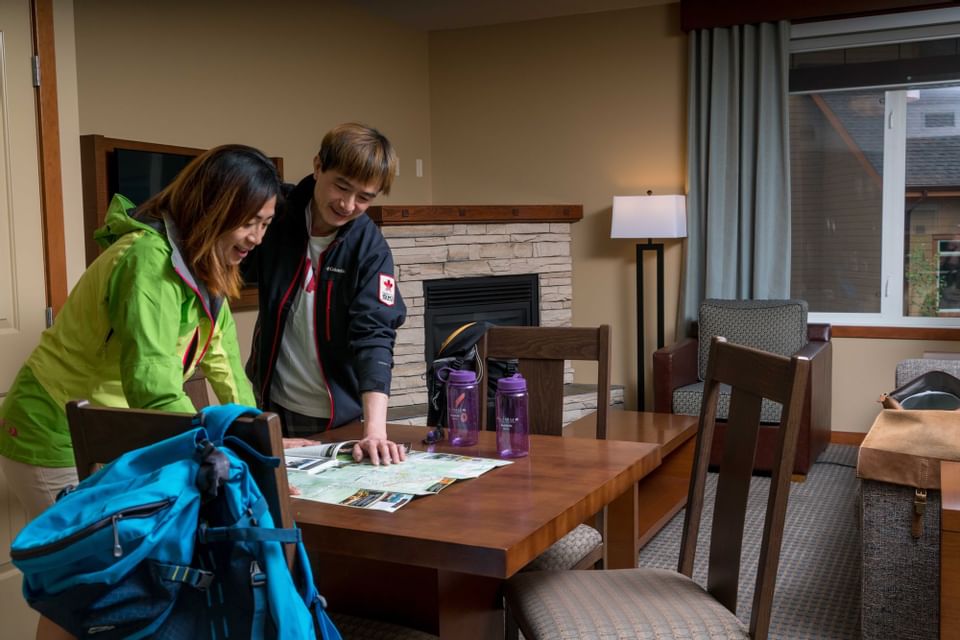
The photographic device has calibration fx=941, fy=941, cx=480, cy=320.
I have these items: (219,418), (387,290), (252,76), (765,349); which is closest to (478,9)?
(252,76)

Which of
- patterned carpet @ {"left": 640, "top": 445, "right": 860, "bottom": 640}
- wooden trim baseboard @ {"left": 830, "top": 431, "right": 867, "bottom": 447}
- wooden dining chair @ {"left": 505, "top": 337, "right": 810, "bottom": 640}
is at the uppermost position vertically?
wooden dining chair @ {"left": 505, "top": 337, "right": 810, "bottom": 640}

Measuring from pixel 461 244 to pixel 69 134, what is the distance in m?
2.86

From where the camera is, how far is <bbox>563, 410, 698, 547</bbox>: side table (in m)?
3.70

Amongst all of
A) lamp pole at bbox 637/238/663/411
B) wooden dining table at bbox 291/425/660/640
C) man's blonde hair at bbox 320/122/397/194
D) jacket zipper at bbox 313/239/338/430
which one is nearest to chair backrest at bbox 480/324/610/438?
wooden dining table at bbox 291/425/660/640

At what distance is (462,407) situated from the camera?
79.7 inches

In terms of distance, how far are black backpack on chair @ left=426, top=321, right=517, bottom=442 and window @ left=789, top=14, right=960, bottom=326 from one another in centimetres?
332

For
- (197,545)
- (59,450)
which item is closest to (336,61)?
(59,450)

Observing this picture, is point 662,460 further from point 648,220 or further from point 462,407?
point 648,220

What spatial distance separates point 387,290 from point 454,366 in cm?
35

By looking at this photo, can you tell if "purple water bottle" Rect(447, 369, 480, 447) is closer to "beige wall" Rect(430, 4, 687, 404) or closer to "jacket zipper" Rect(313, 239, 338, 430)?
"jacket zipper" Rect(313, 239, 338, 430)

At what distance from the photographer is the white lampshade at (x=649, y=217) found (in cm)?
525

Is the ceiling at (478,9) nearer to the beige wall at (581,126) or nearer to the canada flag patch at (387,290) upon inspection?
the beige wall at (581,126)

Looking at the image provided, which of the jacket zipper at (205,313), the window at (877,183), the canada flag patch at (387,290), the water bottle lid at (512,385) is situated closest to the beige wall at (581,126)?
the window at (877,183)

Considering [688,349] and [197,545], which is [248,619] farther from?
[688,349]
